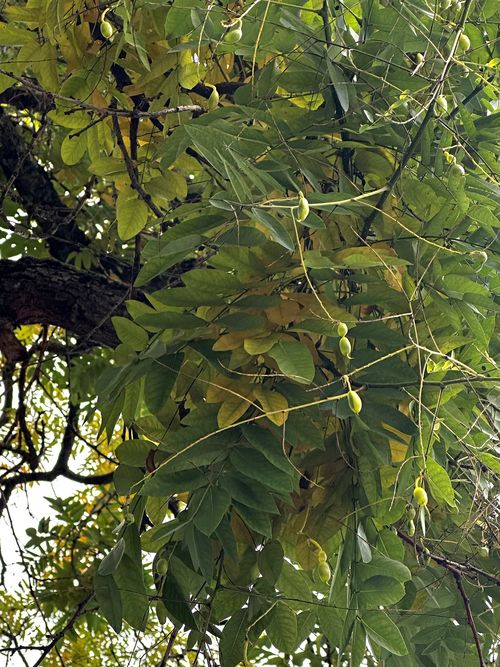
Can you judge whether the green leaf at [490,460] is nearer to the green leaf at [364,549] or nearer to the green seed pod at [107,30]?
the green leaf at [364,549]

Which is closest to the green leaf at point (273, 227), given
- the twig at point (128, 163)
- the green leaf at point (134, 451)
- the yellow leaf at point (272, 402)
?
the yellow leaf at point (272, 402)

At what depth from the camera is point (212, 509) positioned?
0.60 metres

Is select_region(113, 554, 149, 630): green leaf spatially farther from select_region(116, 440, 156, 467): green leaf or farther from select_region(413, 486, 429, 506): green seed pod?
select_region(413, 486, 429, 506): green seed pod

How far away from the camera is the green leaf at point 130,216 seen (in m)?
0.86

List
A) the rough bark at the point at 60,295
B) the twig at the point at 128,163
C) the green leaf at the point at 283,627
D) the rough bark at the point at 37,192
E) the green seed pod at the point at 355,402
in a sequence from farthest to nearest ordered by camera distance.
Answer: the rough bark at the point at 37,192 → the rough bark at the point at 60,295 → the twig at the point at 128,163 → the green leaf at the point at 283,627 → the green seed pod at the point at 355,402

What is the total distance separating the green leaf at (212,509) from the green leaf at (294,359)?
0.33 ft

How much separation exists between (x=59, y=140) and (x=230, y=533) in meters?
0.92

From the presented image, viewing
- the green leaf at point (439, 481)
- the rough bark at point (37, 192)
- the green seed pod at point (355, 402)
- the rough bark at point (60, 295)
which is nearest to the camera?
the green seed pod at point (355, 402)

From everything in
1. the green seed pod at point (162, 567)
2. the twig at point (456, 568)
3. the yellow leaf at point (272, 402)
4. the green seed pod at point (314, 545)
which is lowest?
the twig at point (456, 568)

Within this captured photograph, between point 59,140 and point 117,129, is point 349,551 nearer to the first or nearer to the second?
point 117,129

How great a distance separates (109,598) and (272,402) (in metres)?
0.20

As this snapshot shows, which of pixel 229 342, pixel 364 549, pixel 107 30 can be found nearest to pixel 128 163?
pixel 107 30

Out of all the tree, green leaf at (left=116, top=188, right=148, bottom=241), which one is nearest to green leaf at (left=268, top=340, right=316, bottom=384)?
the tree

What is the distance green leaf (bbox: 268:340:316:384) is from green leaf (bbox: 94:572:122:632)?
0.73 ft
